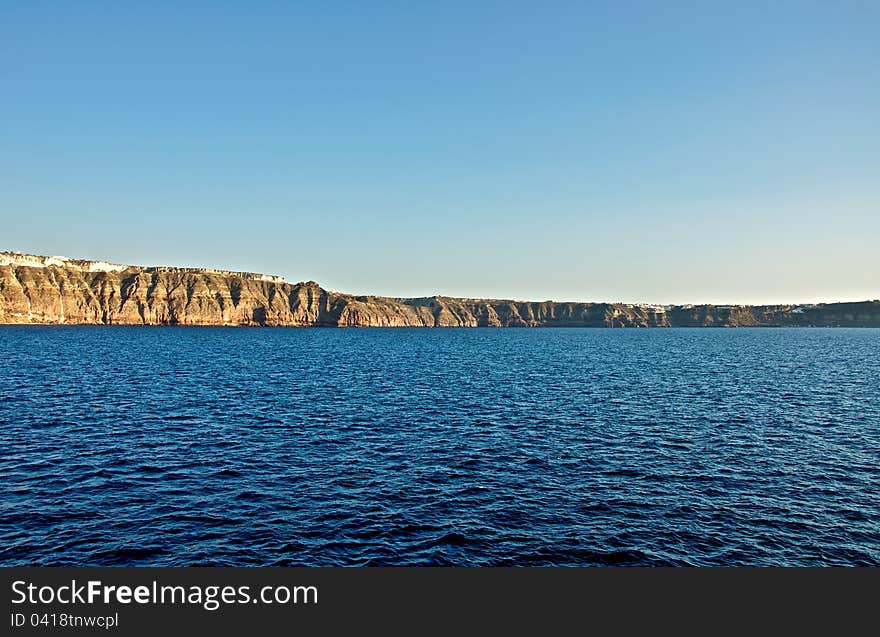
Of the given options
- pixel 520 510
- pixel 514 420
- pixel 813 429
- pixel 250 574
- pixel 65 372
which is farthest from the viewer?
pixel 65 372

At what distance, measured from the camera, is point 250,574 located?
19.1 metres

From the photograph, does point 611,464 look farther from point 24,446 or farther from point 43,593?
point 24,446

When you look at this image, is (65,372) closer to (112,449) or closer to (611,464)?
(112,449)

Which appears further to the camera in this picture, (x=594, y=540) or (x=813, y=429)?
(x=813, y=429)

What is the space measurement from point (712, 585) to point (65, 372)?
91984 millimetres

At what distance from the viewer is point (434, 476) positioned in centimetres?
3422

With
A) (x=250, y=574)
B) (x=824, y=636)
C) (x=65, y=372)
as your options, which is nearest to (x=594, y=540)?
(x=824, y=636)

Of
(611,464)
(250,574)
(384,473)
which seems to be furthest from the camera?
(611,464)

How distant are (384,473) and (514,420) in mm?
20357

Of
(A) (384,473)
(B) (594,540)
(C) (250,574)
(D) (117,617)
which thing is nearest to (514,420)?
(A) (384,473)

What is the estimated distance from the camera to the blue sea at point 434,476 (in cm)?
2420

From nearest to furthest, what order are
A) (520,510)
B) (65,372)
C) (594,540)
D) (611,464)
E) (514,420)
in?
1. (594,540)
2. (520,510)
3. (611,464)
4. (514,420)
5. (65,372)

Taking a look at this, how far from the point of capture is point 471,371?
95.9m

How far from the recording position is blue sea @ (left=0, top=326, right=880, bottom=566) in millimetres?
24203
